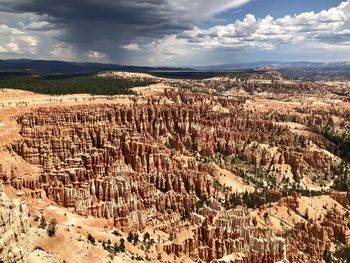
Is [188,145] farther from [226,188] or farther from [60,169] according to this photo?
[60,169]

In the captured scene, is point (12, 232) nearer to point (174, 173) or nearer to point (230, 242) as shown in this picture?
point (230, 242)

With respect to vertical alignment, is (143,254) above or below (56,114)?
below

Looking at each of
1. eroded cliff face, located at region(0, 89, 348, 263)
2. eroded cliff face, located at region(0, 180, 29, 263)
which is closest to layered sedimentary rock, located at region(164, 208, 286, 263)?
eroded cliff face, located at region(0, 89, 348, 263)

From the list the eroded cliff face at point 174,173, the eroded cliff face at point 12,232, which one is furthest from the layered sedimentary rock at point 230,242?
the eroded cliff face at point 12,232

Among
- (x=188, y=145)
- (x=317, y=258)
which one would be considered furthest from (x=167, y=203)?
(x=188, y=145)

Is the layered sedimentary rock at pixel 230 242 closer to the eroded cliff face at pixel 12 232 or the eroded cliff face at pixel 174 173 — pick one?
the eroded cliff face at pixel 174 173
